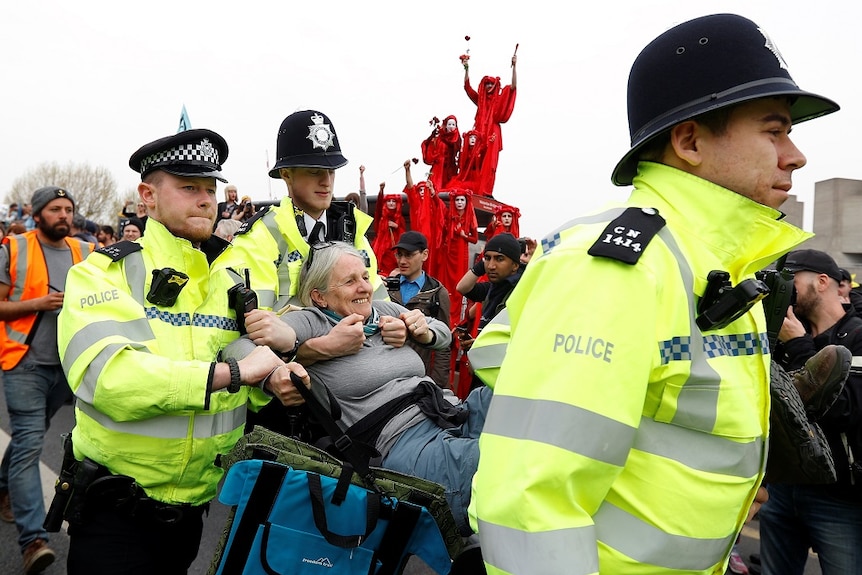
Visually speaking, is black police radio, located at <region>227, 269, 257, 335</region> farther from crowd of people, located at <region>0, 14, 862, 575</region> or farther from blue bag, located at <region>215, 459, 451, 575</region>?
blue bag, located at <region>215, 459, 451, 575</region>

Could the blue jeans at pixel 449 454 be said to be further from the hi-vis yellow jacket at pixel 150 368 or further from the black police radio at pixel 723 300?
the black police radio at pixel 723 300

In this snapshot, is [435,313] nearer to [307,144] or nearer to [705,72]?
[307,144]

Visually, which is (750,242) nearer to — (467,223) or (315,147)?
(315,147)

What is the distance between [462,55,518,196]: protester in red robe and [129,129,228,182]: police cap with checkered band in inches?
481

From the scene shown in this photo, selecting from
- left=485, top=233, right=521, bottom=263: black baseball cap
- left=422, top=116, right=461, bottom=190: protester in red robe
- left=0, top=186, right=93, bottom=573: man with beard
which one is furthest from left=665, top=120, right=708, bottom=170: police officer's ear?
left=422, top=116, right=461, bottom=190: protester in red robe

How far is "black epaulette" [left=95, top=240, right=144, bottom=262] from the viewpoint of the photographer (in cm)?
214

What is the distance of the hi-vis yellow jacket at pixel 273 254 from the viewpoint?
2.71m

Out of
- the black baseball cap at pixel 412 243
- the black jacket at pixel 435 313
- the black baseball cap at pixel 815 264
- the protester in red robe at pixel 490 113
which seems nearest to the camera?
the black baseball cap at pixel 815 264

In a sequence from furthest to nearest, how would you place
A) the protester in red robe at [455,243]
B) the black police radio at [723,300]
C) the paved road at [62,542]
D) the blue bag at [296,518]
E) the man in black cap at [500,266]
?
1. the protester in red robe at [455,243]
2. the man in black cap at [500,266]
3. the paved road at [62,542]
4. the blue bag at [296,518]
5. the black police radio at [723,300]

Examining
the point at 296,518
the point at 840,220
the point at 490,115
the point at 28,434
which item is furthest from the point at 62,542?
the point at 490,115

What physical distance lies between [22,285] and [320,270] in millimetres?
2667

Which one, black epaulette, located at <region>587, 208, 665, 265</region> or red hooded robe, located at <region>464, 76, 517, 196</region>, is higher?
red hooded robe, located at <region>464, 76, 517, 196</region>

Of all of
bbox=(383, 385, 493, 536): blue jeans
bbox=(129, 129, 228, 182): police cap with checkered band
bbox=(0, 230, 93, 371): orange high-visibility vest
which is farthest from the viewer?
bbox=(0, 230, 93, 371): orange high-visibility vest

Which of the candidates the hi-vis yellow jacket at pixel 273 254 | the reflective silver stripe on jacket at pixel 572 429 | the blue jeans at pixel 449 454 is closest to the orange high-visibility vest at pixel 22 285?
the hi-vis yellow jacket at pixel 273 254
